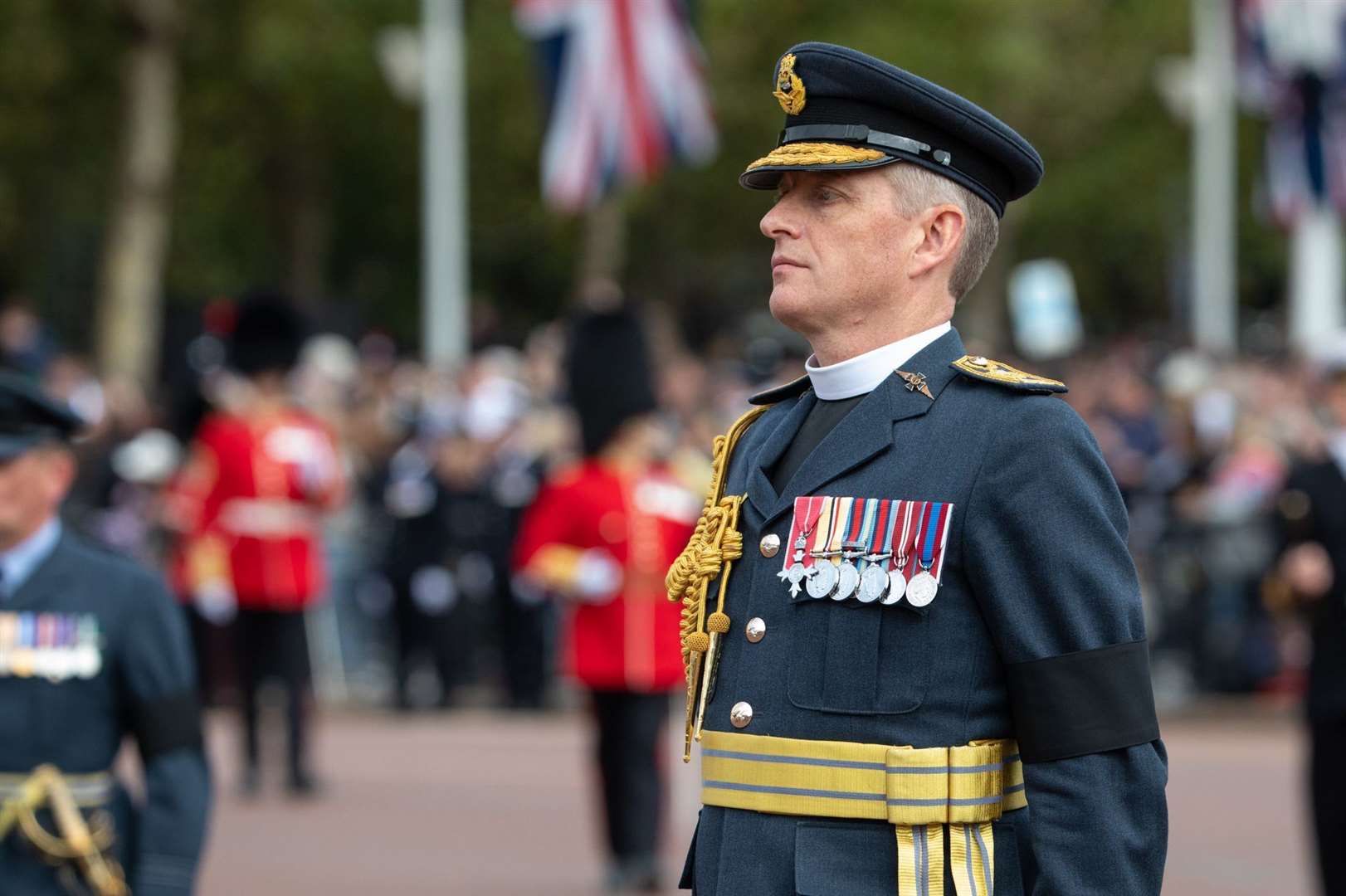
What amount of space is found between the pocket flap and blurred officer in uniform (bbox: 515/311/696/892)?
5.73 meters

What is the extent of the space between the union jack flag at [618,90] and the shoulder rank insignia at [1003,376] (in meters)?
13.1

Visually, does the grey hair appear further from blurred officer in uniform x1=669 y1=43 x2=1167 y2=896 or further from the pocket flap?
the pocket flap

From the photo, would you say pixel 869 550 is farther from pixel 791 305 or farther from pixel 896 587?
pixel 791 305

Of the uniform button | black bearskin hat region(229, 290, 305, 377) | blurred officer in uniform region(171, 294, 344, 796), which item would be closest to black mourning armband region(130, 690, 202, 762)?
the uniform button

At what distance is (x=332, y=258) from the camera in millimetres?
40906

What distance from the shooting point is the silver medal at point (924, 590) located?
3.12 metres

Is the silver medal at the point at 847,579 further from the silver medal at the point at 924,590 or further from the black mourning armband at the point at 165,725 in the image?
the black mourning armband at the point at 165,725

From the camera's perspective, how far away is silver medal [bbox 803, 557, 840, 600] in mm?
3184

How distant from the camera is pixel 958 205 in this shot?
3281 mm

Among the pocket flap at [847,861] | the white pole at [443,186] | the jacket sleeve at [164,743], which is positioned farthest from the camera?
the white pole at [443,186]

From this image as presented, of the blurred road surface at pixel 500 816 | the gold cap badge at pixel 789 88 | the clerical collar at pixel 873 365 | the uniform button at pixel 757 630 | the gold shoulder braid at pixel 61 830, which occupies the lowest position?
the blurred road surface at pixel 500 816

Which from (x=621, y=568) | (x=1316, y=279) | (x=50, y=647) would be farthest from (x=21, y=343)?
(x=50, y=647)

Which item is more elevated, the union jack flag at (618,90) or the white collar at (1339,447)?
the union jack flag at (618,90)

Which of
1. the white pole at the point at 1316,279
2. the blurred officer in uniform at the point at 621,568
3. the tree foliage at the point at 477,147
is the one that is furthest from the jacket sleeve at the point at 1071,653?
the tree foliage at the point at 477,147
